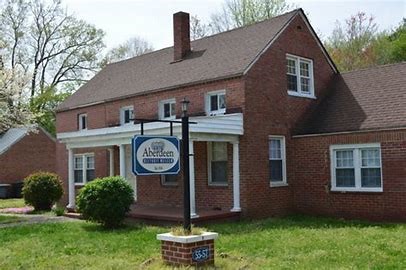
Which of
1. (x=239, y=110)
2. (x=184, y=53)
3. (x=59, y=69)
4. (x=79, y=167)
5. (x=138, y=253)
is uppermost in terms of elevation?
(x=59, y=69)

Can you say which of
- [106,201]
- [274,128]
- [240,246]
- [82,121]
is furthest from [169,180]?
[240,246]

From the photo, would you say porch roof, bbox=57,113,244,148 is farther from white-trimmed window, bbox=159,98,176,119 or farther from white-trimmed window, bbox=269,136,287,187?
white-trimmed window, bbox=159,98,176,119

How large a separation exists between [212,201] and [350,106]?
19.2ft

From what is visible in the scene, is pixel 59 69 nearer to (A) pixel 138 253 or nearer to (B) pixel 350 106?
(B) pixel 350 106

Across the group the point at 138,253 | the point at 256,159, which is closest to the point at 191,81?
the point at 256,159

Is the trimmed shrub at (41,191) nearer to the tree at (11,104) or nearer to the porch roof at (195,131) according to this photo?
the tree at (11,104)

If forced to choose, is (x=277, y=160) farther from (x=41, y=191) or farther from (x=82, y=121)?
(x=82, y=121)

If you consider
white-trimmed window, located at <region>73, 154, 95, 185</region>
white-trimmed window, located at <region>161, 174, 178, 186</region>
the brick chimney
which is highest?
the brick chimney

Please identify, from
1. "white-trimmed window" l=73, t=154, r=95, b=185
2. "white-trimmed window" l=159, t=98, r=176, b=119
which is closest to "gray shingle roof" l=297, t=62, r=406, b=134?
"white-trimmed window" l=159, t=98, r=176, b=119

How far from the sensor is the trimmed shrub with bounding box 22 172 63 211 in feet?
71.5

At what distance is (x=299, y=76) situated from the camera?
19.7 m

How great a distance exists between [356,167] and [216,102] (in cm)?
516

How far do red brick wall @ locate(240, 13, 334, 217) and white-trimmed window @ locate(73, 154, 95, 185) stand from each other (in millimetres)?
9212

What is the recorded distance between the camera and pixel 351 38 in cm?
3978
